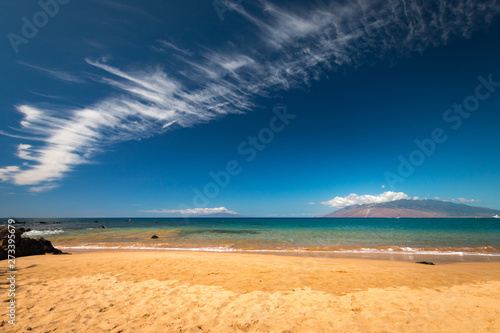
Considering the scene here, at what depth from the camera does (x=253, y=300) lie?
6328 millimetres

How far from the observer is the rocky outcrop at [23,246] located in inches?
528

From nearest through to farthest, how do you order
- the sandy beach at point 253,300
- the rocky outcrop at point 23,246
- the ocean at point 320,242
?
the sandy beach at point 253,300 → the rocky outcrop at point 23,246 → the ocean at point 320,242

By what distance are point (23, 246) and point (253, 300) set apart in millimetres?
19040

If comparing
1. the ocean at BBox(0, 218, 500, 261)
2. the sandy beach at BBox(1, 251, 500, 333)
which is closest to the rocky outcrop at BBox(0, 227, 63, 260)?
the ocean at BBox(0, 218, 500, 261)

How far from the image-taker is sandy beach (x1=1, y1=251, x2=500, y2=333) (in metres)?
4.89

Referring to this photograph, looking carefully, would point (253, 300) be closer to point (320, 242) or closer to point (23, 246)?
point (23, 246)

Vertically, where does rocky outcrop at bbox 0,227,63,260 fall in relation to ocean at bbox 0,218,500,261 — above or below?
above

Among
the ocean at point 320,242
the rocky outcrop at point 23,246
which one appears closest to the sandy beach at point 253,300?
the rocky outcrop at point 23,246

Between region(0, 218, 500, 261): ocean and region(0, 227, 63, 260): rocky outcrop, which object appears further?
region(0, 218, 500, 261): ocean

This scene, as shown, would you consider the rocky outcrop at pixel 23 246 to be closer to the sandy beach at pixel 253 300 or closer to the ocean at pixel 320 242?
the ocean at pixel 320 242

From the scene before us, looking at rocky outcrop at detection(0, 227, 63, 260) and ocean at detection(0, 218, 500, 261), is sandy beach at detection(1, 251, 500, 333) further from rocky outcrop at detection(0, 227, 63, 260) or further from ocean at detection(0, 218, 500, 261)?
ocean at detection(0, 218, 500, 261)

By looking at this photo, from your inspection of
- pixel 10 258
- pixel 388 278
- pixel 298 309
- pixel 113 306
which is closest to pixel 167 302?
pixel 113 306

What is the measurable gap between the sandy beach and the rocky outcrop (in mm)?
6761

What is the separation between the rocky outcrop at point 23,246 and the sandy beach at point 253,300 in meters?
6.76
